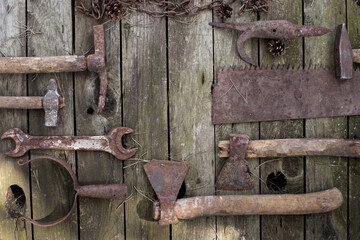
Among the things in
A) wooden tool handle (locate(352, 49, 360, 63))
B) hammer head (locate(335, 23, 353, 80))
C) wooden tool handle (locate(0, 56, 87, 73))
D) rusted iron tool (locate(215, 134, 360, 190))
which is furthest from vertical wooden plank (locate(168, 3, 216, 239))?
wooden tool handle (locate(352, 49, 360, 63))

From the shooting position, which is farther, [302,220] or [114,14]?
[302,220]

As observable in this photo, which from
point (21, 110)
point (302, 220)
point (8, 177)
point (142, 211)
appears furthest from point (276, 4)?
point (8, 177)

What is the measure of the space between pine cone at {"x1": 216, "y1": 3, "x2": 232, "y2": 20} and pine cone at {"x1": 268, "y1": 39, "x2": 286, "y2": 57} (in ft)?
1.12

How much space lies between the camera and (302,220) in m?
2.24

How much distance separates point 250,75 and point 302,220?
3.55ft

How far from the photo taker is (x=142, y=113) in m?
2.17

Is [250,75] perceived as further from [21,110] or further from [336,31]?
[21,110]

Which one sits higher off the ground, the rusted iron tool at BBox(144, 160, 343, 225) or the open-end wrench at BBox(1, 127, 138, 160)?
the open-end wrench at BBox(1, 127, 138, 160)

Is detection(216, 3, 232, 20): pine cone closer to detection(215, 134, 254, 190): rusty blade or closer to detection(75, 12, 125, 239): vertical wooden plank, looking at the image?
detection(75, 12, 125, 239): vertical wooden plank

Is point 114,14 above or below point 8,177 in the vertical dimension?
above

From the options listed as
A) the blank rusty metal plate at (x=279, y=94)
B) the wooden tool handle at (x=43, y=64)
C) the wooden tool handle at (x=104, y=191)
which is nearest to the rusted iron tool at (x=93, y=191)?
the wooden tool handle at (x=104, y=191)

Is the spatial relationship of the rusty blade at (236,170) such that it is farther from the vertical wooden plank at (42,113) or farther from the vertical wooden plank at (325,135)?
the vertical wooden plank at (42,113)

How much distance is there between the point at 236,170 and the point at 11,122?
1.57m

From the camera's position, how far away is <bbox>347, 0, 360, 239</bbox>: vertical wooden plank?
2.24 meters
